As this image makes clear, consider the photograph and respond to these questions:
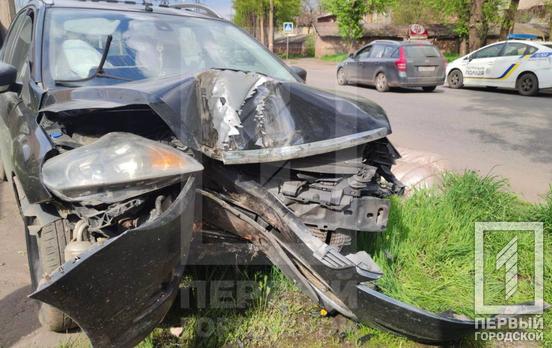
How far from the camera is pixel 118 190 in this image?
6.23 feet

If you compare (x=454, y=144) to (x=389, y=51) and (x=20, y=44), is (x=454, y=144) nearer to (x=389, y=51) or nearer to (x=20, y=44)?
(x=20, y=44)

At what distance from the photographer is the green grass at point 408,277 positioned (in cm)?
263

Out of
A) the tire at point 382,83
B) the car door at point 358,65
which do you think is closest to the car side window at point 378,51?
the car door at point 358,65

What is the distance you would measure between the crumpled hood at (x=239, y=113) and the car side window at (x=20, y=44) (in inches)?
46.6

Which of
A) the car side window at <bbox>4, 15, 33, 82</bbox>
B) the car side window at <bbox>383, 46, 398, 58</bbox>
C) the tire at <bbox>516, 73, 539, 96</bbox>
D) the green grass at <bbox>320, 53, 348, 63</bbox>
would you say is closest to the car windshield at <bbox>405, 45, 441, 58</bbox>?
the car side window at <bbox>383, 46, 398, 58</bbox>

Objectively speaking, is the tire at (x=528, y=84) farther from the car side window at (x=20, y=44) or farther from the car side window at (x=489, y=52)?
the car side window at (x=20, y=44)

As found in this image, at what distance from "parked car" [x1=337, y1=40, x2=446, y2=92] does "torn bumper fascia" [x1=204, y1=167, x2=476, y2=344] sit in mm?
11886

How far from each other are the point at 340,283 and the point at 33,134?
173 centimetres

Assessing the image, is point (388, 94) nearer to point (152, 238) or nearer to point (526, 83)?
point (526, 83)

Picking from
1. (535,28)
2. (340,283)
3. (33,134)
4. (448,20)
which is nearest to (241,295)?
(340,283)

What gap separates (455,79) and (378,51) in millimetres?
2681

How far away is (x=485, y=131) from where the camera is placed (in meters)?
7.75

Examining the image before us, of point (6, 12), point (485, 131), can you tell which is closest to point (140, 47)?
point (485, 131)

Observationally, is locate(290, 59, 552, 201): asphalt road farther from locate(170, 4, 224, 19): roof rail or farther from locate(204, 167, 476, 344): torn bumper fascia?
locate(170, 4, 224, 19): roof rail
